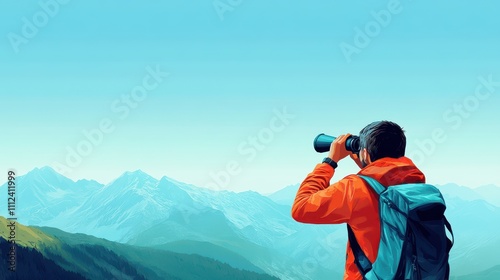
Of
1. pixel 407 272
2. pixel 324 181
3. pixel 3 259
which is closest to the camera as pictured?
pixel 407 272

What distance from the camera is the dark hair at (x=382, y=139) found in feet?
17.6

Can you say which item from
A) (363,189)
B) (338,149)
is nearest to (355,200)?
(363,189)

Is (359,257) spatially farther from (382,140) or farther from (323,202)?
(382,140)

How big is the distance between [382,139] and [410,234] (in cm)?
96

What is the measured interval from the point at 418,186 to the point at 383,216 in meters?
0.44

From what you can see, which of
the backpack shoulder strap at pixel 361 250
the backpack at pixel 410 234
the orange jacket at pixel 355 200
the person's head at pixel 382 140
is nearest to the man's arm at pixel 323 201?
the orange jacket at pixel 355 200

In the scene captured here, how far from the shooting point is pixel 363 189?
523 cm

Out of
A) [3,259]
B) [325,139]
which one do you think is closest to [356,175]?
[325,139]

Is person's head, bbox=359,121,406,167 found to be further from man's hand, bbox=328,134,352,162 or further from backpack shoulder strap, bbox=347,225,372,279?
backpack shoulder strap, bbox=347,225,372,279

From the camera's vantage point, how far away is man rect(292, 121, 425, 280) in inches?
203

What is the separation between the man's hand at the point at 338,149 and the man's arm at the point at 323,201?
33 centimetres

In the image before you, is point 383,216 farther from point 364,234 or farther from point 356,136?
point 356,136

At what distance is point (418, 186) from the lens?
5121 millimetres

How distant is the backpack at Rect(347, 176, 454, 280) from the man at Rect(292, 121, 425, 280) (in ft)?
0.38
